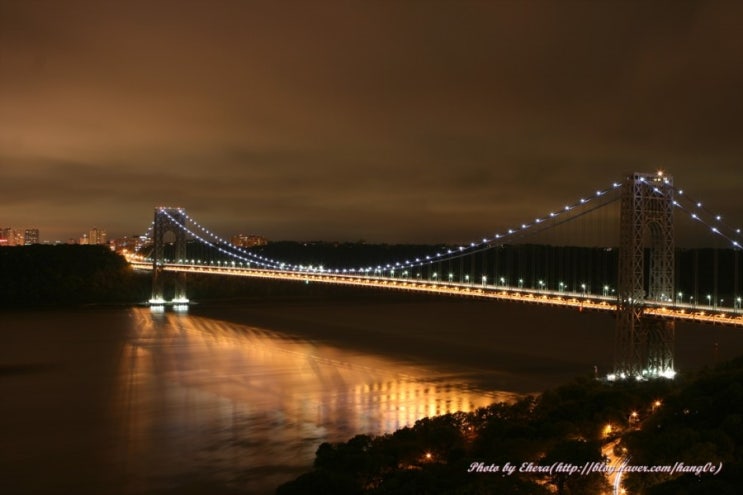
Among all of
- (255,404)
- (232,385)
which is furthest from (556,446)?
(232,385)

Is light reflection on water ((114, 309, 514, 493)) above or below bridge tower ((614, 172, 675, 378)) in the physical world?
below

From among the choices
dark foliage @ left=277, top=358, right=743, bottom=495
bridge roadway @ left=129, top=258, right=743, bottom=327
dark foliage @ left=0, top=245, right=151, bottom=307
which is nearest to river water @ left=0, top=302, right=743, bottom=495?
bridge roadway @ left=129, top=258, right=743, bottom=327

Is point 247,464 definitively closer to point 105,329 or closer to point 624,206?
point 624,206

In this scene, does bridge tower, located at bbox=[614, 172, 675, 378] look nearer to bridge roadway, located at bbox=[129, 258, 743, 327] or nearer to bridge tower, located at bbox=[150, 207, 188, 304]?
bridge roadway, located at bbox=[129, 258, 743, 327]

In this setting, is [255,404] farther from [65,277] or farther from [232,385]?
[65,277]

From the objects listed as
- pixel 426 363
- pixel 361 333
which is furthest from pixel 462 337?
pixel 426 363
